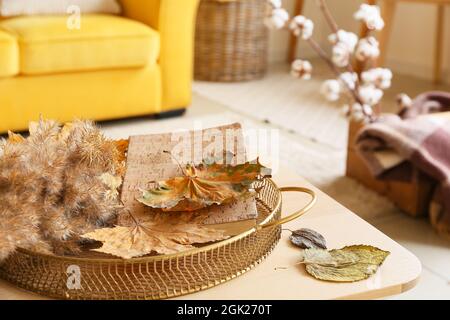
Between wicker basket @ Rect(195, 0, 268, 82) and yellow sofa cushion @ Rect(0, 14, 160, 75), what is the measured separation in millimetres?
847

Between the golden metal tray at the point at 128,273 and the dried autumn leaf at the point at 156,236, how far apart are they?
0.07ft

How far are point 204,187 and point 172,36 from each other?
5.52 ft

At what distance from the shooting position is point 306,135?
2.48m

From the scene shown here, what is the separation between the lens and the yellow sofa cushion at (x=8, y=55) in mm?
2178

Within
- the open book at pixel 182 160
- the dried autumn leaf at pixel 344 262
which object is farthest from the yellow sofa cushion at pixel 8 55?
the dried autumn leaf at pixel 344 262

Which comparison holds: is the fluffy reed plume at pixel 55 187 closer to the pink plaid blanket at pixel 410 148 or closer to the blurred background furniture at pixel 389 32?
the pink plaid blanket at pixel 410 148

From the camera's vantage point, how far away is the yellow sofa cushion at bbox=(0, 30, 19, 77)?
2.18 m

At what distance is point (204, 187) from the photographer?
3.03 ft

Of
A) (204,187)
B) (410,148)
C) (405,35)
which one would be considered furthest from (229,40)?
(204,187)

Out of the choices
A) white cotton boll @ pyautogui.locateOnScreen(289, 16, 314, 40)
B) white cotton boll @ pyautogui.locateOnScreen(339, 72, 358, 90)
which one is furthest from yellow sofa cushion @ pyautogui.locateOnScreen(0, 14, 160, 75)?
white cotton boll @ pyautogui.locateOnScreen(339, 72, 358, 90)

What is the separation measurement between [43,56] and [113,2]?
48 cm

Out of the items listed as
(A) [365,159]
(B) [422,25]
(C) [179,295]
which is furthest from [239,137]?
(B) [422,25]
